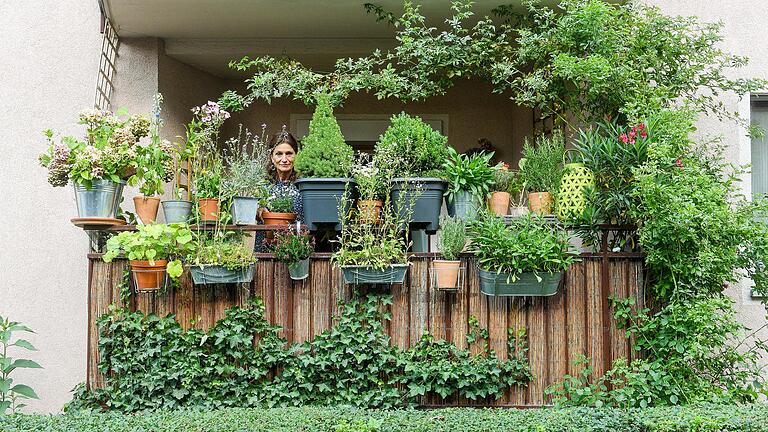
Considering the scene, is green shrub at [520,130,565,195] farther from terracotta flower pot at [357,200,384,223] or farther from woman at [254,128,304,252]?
woman at [254,128,304,252]

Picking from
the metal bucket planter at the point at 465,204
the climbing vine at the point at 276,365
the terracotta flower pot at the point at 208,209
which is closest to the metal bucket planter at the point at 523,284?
the climbing vine at the point at 276,365

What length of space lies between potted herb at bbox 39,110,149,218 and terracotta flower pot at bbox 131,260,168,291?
44 cm

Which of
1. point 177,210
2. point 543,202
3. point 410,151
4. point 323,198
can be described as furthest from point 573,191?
point 177,210

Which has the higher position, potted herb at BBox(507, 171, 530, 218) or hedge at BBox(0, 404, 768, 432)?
potted herb at BBox(507, 171, 530, 218)

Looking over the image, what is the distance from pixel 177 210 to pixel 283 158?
4.07ft

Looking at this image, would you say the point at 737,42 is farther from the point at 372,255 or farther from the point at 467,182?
the point at 372,255

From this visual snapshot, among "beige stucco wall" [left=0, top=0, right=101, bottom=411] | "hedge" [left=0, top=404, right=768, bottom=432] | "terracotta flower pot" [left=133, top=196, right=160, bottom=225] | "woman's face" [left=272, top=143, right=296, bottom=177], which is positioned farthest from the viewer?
"beige stucco wall" [left=0, top=0, right=101, bottom=411]

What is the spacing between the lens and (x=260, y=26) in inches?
249

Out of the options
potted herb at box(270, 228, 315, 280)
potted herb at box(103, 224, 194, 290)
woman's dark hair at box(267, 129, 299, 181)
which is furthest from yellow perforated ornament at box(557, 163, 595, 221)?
potted herb at box(103, 224, 194, 290)

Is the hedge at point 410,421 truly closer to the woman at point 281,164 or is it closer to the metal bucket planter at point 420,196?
the metal bucket planter at point 420,196

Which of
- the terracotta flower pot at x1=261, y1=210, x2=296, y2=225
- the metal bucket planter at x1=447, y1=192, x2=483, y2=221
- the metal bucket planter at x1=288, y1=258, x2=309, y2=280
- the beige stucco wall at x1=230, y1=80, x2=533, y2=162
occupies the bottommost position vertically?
the metal bucket planter at x1=288, y1=258, x2=309, y2=280

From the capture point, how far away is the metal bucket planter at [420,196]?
501 centimetres

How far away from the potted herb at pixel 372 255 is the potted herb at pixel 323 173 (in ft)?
0.65

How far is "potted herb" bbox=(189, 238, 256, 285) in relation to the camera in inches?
188
